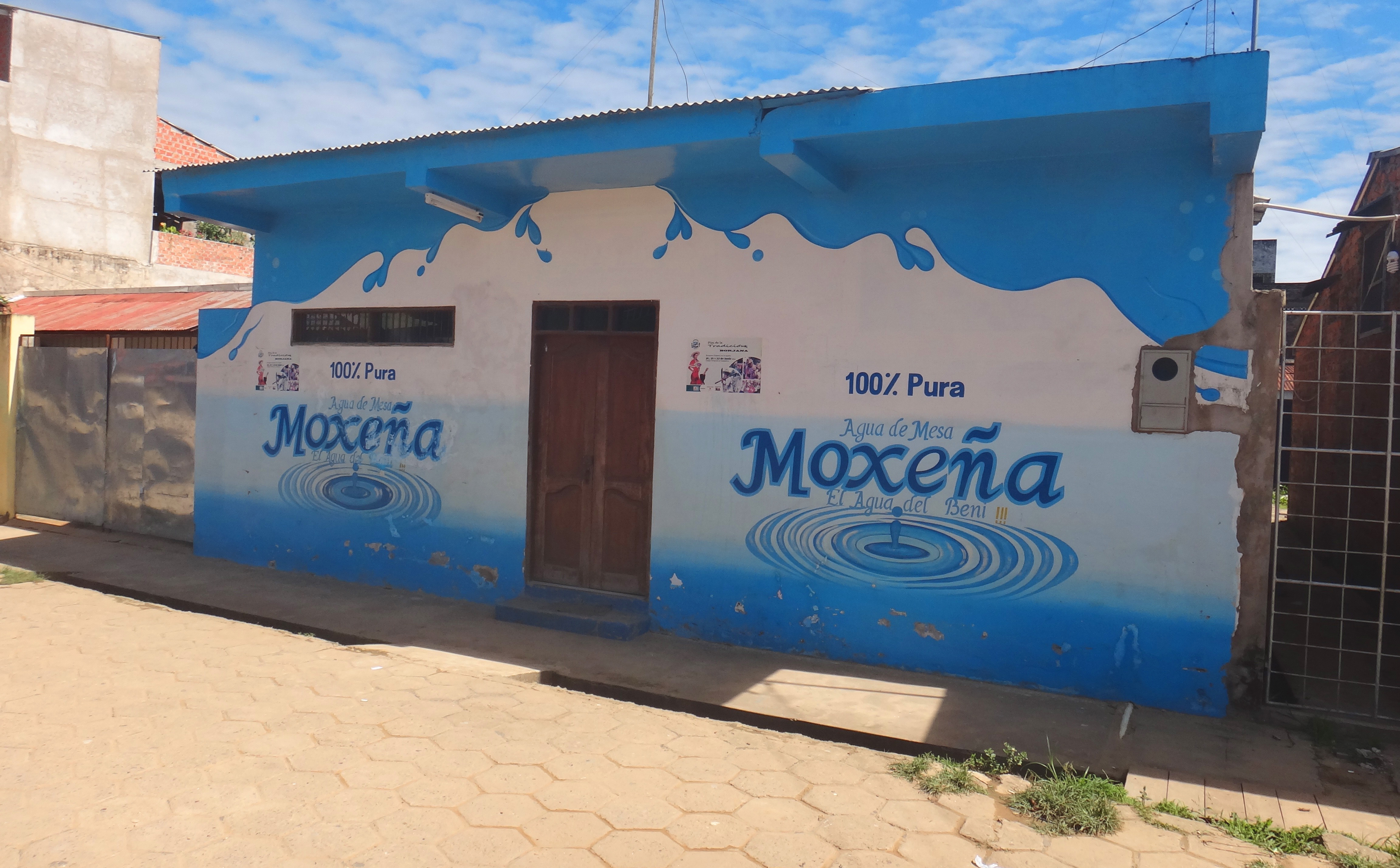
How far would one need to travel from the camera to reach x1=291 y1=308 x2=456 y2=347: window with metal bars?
7.20m

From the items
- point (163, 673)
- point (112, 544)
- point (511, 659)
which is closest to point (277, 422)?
point (112, 544)

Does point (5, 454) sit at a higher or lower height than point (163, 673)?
higher

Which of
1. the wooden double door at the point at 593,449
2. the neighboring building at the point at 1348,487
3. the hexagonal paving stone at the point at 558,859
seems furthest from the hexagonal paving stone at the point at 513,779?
the neighboring building at the point at 1348,487

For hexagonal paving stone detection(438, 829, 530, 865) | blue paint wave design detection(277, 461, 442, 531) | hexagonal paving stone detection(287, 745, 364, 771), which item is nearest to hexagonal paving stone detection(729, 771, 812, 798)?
hexagonal paving stone detection(438, 829, 530, 865)

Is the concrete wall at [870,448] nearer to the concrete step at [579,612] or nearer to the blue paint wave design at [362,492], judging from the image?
the blue paint wave design at [362,492]

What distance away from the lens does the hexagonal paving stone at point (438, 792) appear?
3586 mm

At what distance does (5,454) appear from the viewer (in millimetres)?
10180

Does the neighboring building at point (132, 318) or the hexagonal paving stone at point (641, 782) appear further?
the neighboring building at point (132, 318)

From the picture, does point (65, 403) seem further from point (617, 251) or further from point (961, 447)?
point (961, 447)

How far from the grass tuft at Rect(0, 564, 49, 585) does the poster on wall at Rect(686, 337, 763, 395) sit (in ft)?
19.4

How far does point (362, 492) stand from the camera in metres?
7.51

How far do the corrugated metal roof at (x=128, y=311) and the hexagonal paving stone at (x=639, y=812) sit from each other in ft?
24.2

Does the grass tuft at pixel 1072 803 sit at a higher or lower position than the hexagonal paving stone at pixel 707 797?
higher

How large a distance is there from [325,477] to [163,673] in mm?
2788
